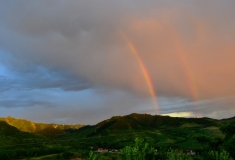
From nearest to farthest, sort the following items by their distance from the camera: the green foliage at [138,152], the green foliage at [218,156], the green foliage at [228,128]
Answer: the green foliage at [218,156] → the green foliage at [138,152] → the green foliage at [228,128]

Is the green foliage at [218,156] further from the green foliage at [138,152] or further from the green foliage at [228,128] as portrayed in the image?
the green foliage at [228,128]

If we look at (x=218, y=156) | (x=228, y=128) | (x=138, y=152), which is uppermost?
(x=228, y=128)

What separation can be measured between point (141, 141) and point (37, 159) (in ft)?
607

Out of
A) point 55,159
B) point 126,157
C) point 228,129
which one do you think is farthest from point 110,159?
point 126,157

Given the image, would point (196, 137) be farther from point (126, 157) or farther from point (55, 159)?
point (55, 159)

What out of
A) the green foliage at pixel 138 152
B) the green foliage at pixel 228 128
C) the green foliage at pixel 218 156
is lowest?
the green foliage at pixel 218 156

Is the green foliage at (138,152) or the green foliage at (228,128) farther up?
the green foliage at (228,128)

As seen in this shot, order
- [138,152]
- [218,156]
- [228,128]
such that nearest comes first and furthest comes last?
[138,152]
[218,156]
[228,128]

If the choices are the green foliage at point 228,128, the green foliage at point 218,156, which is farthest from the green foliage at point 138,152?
the green foliage at point 228,128

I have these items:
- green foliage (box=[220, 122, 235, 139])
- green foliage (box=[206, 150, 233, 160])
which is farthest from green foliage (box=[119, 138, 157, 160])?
green foliage (box=[220, 122, 235, 139])

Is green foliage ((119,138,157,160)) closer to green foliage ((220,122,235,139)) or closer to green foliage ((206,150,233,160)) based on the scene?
green foliage ((206,150,233,160))

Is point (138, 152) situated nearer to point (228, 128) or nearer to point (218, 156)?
point (218, 156)

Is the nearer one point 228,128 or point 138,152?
point 138,152

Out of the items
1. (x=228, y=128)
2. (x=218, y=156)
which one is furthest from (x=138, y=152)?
(x=228, y=128)
